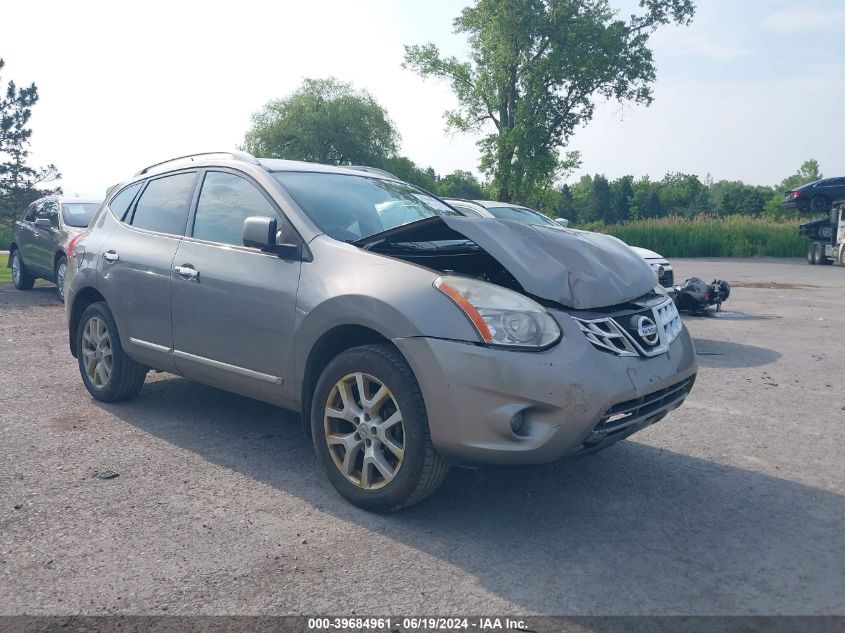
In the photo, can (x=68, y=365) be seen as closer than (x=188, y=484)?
No

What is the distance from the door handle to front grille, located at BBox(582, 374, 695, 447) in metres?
2.64

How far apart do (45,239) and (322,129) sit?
167ft

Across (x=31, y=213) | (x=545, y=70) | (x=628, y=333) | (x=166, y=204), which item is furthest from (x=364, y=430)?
(x=545, y=70)

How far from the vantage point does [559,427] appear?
3400 mm

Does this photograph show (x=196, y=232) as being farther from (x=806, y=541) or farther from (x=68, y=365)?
(x=806, y=541)

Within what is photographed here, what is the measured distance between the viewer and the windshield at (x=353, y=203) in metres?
4.52

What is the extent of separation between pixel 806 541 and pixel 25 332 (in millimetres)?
9239

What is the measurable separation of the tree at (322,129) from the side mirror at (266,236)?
2327 inches

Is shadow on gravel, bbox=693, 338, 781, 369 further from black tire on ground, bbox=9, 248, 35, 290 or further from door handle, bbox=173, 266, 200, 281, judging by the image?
black tire on ground, bbox=9, 248, 35, 290

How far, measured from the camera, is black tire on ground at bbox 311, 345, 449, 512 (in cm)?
356

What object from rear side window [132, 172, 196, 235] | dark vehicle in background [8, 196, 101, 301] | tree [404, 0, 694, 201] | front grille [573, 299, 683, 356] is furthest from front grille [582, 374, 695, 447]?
tree [404, 0, 694, 201]

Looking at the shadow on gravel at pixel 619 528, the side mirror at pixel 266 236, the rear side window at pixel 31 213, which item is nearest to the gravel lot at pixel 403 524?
the shadow on gravel at pixel 619 528

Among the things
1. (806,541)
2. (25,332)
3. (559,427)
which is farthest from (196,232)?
(25,332)

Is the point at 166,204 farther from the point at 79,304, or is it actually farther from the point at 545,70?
the point at 545,70
